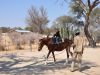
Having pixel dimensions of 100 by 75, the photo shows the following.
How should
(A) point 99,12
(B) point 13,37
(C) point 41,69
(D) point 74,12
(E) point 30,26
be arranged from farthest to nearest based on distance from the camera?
(E) point 30,26, (A) point 99,12, (D) point 74,12, (B) point 13,37, (C) point 41,69

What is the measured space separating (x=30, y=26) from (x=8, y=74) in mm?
59878

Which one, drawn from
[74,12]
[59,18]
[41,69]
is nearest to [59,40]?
[41,69]

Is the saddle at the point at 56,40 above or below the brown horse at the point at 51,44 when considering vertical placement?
above

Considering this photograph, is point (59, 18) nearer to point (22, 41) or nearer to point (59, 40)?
point (22, 41)

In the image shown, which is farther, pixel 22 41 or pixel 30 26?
pixel 30 26

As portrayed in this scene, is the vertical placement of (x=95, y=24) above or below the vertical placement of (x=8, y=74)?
above

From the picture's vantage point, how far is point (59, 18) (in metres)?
66.5

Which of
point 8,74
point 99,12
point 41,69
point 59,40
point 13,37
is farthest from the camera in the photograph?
point 99,12

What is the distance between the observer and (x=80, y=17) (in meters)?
53.2

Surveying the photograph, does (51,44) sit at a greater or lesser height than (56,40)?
lesser

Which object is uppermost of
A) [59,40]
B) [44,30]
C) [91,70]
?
[44,30]

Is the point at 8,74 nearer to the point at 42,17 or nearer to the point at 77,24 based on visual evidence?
the point at 77,24

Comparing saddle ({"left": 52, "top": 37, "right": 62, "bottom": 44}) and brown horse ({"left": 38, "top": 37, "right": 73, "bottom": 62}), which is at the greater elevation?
saddle ({"left": 52, "top": 37, "right": 62, "bottom": 44})

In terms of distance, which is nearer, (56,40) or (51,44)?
(51,44)
